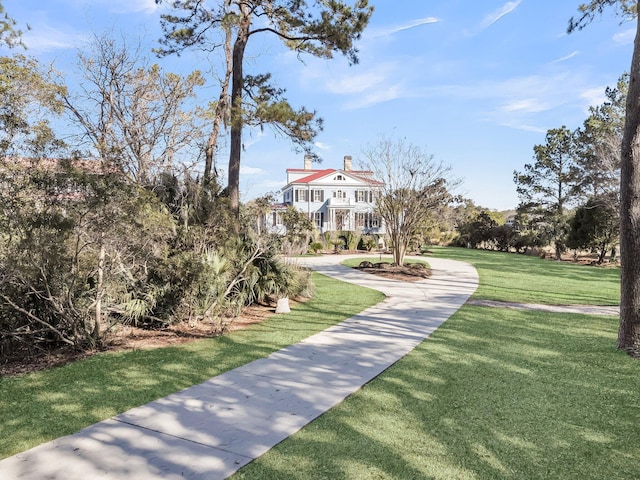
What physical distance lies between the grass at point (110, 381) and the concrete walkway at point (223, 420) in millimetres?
211

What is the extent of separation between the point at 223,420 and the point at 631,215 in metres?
5.71

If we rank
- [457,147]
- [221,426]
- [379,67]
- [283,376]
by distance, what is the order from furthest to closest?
[457,147] → [379,67] → [283,376] → [221,426]

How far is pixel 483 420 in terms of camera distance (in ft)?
11.2

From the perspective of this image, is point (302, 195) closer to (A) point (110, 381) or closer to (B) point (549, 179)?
(B) point (549, 179)

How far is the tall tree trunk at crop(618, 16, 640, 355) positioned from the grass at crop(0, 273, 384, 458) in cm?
456

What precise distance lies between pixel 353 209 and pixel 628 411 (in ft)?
120

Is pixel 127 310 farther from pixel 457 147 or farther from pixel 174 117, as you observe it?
pixel 457 147

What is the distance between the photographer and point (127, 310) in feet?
21.5

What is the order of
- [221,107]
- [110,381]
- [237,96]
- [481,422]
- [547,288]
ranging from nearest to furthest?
[481,422] → [110,381] → [237,96] → [547,288] → [221,107]

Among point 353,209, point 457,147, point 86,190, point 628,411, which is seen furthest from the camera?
point 353,209

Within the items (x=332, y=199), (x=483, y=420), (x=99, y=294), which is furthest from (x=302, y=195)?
(x=483, y=420)

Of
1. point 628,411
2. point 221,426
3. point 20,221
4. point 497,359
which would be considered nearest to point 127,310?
point 20,221

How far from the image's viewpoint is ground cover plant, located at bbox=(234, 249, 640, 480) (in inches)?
106

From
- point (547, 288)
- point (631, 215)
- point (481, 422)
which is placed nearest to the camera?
point (481, 422)
